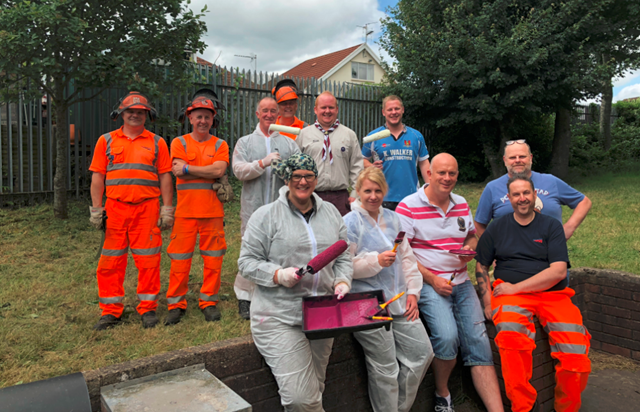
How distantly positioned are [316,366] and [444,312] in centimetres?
110

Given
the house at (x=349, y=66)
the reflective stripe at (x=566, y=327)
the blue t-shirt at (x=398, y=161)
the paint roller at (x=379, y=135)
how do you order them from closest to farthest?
the reflective stripe at (x=566, y=327) < the paint roller at (x=379, y=135) < the blue t-shirt at (x=398, y=161) < the house at (x=349, y=66)

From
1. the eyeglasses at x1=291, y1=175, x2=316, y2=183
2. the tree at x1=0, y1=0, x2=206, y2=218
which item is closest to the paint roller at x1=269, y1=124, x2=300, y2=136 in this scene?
the eyeglasses at x1=291, y1=175, x2=316, y2=183

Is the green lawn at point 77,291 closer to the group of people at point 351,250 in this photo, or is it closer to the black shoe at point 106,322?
the black shoe at point 106,322

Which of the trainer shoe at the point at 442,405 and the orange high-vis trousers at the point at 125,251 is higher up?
the orange high-vis trousers at the point at 125,251

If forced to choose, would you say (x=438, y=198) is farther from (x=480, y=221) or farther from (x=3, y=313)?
(x=3, y=313)

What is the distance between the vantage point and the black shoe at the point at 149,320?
3982 millimetres

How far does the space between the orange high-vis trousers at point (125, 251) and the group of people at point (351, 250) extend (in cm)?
1

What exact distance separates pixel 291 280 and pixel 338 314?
1.27ft

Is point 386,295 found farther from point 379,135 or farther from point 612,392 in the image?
point 612,392

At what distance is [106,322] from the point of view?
396cm

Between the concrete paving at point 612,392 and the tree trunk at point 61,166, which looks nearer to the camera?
the concrete paving at point 612,392

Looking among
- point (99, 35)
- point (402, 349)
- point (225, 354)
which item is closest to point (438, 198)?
point (402, 349)

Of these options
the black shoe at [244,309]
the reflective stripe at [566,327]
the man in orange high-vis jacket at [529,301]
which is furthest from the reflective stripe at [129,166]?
the reflective stripe at [566,327]

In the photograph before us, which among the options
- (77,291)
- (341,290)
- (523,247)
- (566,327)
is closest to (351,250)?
(341,290)
